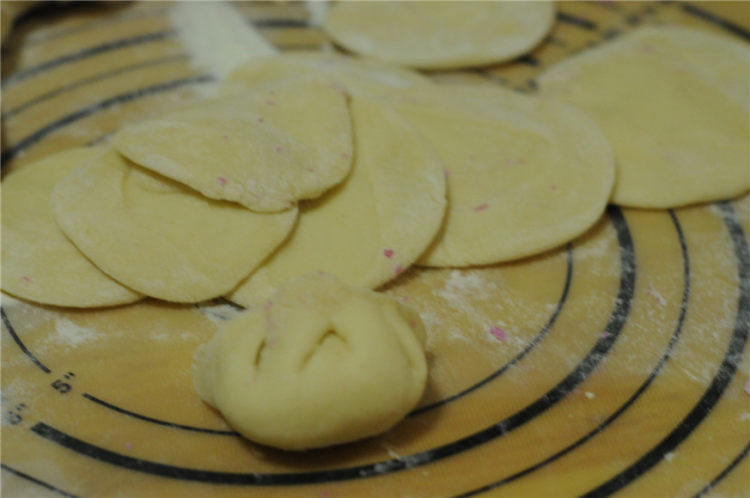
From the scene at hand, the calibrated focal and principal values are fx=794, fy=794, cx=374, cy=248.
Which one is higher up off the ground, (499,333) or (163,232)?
(163,232)

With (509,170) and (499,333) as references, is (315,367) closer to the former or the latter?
(499,333)

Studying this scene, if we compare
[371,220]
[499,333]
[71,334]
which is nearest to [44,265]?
[71,334]

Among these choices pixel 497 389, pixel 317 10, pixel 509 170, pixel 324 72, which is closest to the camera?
pixel 497 389

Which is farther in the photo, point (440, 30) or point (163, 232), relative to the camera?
point (440, 30)

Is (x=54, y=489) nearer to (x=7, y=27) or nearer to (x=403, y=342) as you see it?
(x=403, y=342)

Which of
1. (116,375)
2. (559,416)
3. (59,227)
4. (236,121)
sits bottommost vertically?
(559,416)

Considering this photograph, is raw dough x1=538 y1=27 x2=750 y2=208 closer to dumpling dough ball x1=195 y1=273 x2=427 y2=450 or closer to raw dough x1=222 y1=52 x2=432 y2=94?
raw dough x1=222 y1=52 x2=432 y2=94

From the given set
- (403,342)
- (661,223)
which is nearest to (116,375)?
(403,342)

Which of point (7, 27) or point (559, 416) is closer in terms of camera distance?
point (559, 416)
